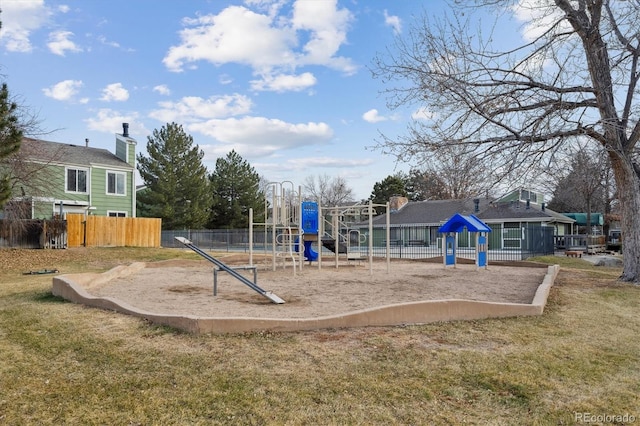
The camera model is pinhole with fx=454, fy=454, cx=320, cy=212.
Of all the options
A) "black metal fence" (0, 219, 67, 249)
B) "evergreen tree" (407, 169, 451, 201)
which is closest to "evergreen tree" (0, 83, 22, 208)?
"black metal fence" (0, 219, 67, 249)

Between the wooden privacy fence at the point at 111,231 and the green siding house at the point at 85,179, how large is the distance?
1.65 metres

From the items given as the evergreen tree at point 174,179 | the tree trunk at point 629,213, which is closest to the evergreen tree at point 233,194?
the evergreen tree at point 174,179

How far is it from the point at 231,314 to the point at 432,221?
33.4 m

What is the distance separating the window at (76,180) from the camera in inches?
1062

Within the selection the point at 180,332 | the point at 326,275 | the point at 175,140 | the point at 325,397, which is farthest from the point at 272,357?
the point at 175,140

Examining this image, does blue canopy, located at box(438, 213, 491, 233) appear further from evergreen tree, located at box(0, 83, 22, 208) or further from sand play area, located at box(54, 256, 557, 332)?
evergreen tree, located at box(0, 83, 22, 208)

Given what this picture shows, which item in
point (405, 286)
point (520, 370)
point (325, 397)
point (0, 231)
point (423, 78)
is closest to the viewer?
point (325, 397)

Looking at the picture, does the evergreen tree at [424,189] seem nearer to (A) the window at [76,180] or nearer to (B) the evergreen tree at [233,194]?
(B) the evergreen tree at [233,194]

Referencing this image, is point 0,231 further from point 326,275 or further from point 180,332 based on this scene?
point 180,332

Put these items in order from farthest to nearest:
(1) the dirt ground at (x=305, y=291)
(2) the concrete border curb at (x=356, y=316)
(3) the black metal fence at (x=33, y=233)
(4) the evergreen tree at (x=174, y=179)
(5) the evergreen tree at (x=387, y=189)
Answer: (5) the evergreen tree at (x=387, y=189), (4) the evergreen tree at (x=174, y=179), (3) the black metal fence at (x=33, y=233), (1) the dirt ground at (x=305, y=291), (2) the concrete border curb at (x=356, y=316)

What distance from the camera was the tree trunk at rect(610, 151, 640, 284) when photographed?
11.9 meters

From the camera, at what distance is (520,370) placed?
→ 442 centimetres

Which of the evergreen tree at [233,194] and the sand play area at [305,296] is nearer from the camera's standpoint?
the sand play area at [305,296]

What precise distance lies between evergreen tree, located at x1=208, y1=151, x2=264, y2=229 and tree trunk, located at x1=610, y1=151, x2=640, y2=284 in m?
34.7
